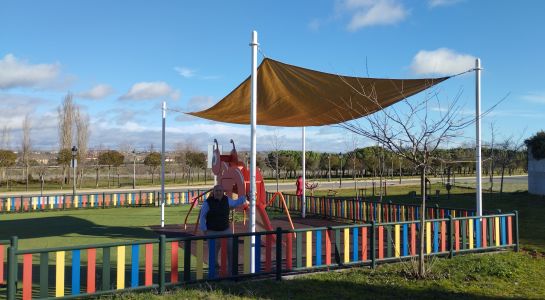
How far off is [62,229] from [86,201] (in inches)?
342

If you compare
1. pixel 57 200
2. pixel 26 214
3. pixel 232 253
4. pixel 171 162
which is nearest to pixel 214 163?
pixel 232 253

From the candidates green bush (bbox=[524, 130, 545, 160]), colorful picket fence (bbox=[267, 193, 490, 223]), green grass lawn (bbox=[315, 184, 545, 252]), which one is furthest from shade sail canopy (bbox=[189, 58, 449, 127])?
green bush (bbox=[524, 130, 545, 160])

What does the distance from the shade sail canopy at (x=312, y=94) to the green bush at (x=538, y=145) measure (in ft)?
54.3

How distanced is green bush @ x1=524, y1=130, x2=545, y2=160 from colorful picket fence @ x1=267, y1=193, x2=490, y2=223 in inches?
522

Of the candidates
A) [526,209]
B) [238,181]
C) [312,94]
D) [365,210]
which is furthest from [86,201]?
[526,209]

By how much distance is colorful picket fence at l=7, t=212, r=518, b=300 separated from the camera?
240 inches

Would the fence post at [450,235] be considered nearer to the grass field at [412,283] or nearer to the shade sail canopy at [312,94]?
the grass field at [412,283]

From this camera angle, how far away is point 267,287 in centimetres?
709

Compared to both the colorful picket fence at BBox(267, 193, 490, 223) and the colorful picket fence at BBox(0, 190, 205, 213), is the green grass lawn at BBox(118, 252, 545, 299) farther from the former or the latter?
the colorful picket fence at BBox(0, 190, 205, 213)

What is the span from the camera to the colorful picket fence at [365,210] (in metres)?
12.1

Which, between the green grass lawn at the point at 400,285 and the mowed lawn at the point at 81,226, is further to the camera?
the mowed lawn at the point at 81,226

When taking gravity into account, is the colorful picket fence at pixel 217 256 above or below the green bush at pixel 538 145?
below

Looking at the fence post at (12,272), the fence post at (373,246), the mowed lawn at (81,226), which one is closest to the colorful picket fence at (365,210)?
the fence post at (373,246)

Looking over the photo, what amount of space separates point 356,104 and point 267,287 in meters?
4.49
